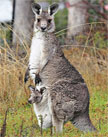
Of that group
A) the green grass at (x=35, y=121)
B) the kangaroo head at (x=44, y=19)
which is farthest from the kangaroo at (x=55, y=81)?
the green grass at (x=35, y=121)

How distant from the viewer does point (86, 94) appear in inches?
233

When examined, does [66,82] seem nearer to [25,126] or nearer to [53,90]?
[53,90]

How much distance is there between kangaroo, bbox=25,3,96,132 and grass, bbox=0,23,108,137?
0.24m

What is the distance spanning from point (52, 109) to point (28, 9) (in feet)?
24.0

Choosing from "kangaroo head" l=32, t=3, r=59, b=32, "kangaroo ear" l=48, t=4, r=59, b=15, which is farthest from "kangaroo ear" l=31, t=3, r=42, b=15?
"kangaroo ear" l=48, t=4, r=59, b=15

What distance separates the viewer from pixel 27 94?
790cm

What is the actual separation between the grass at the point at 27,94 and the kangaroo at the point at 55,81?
24 cm

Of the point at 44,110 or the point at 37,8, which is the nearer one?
the point at 44,110

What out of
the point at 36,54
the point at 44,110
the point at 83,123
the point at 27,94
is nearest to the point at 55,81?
the point at 44,110

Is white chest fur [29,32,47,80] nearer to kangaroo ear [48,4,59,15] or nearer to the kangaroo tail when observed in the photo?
kangaroo ear [48,4,59,15]

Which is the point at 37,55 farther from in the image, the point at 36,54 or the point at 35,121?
the point at 35,121

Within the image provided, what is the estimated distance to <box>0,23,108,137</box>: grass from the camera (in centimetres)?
600

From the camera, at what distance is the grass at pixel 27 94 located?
6.00m

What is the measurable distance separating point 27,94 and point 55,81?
2084 millimetres
